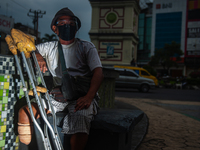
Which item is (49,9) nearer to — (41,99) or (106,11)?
(41,99)

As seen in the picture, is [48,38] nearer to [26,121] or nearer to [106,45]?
[26,121]

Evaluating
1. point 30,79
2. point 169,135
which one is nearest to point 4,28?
point 30,79

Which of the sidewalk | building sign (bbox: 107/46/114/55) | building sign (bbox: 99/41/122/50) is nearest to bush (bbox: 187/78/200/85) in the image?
building sign (bbox: 99/41/122/50)

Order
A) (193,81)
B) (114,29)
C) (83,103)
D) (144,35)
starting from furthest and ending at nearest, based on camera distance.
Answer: (144,35) → (114,29) → (193,81) → (83,103)

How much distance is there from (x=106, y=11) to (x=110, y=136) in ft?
106

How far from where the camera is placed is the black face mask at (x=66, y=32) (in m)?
1.83

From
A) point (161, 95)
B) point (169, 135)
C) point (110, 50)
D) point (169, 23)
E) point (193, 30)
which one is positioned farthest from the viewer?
point (169, 23)

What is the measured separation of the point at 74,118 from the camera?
1625 mm

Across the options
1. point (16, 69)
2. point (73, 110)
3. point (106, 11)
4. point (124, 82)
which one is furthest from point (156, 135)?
point (106, 11)

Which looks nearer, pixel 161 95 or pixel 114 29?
pixel 161 95

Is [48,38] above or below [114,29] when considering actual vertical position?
below

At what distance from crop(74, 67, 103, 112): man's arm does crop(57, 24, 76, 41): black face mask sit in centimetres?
34

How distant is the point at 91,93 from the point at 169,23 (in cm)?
5898

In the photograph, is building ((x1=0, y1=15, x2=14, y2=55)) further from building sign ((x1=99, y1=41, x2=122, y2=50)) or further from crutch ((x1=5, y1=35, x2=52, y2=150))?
building sign ((x1=99, y1=41, x2=122, y2=50))
